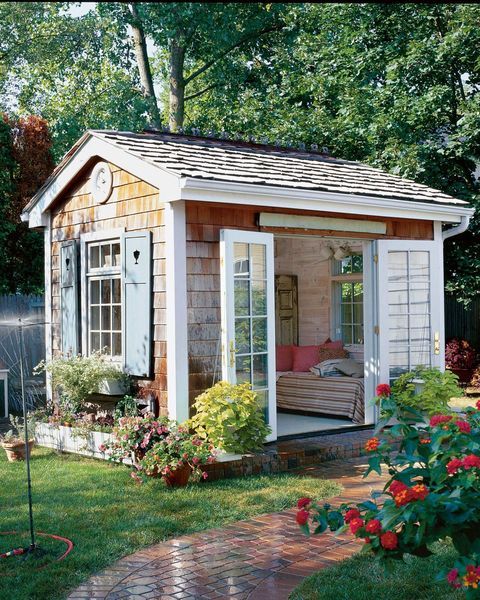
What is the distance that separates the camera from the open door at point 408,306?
29.5 ft

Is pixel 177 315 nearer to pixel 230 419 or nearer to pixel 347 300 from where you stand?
pixel 230 419

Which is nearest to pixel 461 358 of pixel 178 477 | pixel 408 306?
pixel 408 306

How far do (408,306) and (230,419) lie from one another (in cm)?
319

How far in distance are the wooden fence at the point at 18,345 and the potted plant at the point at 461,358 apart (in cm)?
721

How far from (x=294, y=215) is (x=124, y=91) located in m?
12.3

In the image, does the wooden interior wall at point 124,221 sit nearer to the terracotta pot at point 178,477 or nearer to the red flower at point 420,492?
the terracotta pot at point 178,477

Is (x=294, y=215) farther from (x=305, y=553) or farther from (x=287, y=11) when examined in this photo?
(x=287, y=11)

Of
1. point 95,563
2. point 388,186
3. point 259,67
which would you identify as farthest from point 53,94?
point 95,563

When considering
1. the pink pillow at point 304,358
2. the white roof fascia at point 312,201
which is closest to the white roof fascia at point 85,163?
the white roof fascia at point 312,201

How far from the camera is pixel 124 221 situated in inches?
327

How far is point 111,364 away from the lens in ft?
27.2

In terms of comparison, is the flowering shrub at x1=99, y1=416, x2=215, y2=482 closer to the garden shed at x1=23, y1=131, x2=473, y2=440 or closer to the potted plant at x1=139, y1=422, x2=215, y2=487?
the potted plant at x1=139, y1=422, x2=215, y2=487

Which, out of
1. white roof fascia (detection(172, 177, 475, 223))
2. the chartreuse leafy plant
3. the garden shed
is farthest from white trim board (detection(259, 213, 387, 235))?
the chartreuse leafy plant

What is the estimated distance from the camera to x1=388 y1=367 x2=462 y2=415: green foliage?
27.8ft
